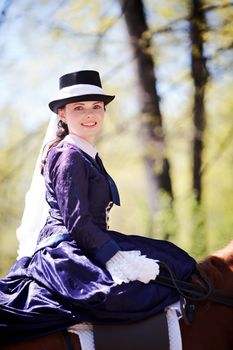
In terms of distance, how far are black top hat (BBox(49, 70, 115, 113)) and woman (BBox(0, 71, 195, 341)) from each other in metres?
0.03

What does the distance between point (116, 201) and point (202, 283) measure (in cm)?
54

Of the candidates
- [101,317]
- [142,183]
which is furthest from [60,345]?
[142,183]

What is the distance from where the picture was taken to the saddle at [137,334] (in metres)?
2.57

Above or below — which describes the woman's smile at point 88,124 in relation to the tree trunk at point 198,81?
below

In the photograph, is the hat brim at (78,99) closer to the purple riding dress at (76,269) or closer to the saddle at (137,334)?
the purple riding dress at (76,269)

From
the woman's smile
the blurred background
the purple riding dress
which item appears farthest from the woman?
the blurred background

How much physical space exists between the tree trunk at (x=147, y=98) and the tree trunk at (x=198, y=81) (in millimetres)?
457

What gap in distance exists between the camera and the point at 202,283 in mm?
2732

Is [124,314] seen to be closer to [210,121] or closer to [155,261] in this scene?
[155,261]

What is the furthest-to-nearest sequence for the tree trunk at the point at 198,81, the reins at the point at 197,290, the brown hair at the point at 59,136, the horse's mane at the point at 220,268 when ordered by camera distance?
the tree trunk at the point at 198,81 < the brown hair at the point at 59,136 < the horse's mane at the point at 220,268 < the reins at the point at 197,290

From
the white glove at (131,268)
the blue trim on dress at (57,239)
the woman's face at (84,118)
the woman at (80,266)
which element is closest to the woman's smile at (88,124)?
the woman's face at (84,118)

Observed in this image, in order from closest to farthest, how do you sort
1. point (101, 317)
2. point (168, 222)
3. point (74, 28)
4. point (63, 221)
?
point (101, 317)
point (63, 221)
point (168, 222)
point (74, 28)

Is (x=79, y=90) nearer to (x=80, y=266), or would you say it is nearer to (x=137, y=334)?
(x=80, y=266)

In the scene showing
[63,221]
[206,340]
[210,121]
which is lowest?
[206,340]
